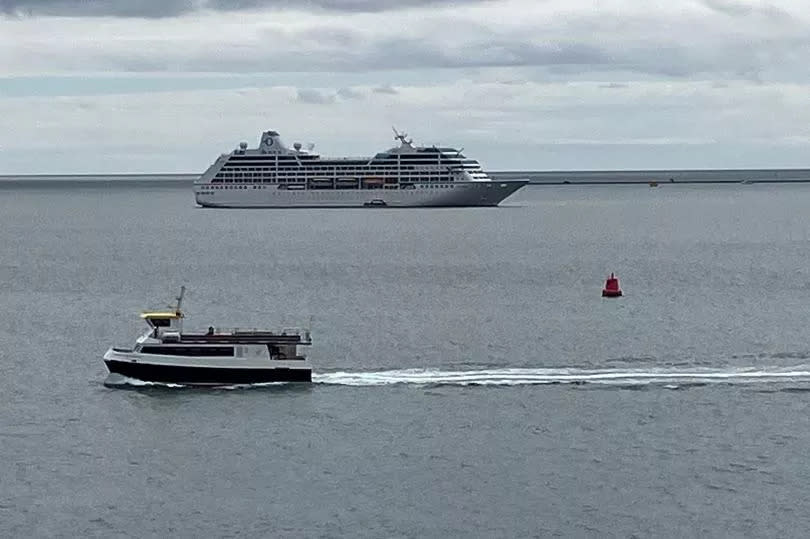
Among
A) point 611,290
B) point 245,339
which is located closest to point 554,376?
point 245,339

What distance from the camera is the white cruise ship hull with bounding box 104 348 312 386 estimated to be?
57188 millimetres

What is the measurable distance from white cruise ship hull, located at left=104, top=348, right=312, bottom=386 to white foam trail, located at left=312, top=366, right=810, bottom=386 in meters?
1.49

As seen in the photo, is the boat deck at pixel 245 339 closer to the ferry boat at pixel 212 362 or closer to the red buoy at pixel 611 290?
the ferry boat at pixel 212 362

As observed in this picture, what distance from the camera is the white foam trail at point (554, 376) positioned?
2292 inches

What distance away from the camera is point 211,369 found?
188 feet

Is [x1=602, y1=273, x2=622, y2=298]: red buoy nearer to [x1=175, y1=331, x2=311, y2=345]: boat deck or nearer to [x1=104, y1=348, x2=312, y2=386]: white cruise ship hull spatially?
[x1=175, y1=331, x2=311, y2=345]: boat deck

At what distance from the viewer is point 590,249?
466 feet

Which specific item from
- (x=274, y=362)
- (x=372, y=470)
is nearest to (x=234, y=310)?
(x=274, y=362)

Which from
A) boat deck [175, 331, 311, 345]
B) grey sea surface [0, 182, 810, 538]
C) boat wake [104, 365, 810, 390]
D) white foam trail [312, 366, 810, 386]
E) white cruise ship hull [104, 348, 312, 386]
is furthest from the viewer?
white foam trail [312, 366, 810, 386]

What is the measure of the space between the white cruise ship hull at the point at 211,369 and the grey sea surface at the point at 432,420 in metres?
0.55

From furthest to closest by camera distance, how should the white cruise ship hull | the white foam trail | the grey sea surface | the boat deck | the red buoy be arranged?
the red buoy → the white foam trail → the boat deck → the white cruise ship hull → the grey sea surface

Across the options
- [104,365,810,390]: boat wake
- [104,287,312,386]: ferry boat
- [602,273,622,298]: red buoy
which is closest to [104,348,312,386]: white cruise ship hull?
[104,287,312,386]: ferry boat

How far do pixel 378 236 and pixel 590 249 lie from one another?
27150 millimetres

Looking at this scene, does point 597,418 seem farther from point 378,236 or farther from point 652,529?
point 378,236
